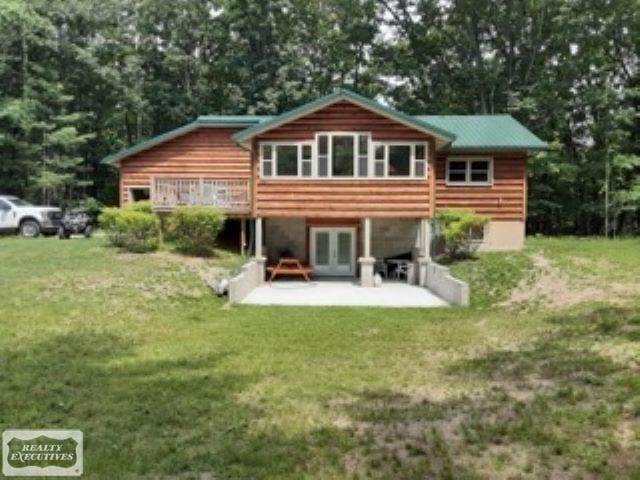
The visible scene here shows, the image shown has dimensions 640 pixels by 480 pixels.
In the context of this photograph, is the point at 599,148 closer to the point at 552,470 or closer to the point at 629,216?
the point at 629,216

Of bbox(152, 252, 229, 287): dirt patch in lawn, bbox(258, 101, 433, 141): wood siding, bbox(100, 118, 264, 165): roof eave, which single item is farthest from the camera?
bbox(100, 118, 264, 165): roof eave

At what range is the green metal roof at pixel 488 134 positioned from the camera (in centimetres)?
2202

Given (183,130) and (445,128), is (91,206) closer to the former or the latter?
(183,130)

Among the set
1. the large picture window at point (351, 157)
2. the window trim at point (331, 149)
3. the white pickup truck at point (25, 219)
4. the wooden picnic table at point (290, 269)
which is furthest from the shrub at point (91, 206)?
the window trim at point (331, 149)

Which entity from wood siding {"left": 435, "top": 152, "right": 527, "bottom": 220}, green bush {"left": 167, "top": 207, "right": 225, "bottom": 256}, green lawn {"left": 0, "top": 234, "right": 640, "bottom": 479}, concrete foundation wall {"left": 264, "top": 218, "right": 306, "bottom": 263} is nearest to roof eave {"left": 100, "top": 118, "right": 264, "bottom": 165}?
concrete foundation wall {"left": 264, "top": 218, "right": 306, "bottom": 263}

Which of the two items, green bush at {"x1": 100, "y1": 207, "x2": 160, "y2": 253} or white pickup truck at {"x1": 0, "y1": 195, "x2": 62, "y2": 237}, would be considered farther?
white pickup truck at {"x1": 0, "y1": 195, "x2": 62, "y2": 237}

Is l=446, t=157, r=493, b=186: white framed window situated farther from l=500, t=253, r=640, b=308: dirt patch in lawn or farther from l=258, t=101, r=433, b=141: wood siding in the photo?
l=500, t=253, r=640, b=308: dirt patch in lawn

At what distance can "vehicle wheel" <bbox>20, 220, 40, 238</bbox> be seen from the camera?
87.9ft

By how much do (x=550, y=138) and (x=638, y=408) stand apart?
2917cm

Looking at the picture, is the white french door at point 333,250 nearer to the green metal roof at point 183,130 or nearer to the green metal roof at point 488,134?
the green metal roof at point 488,134

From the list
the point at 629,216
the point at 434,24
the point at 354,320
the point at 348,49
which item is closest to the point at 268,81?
the point at 348,49

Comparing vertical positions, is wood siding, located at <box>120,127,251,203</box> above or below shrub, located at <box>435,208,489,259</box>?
above

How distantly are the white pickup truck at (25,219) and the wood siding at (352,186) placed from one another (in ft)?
40.3

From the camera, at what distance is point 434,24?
125 ft
